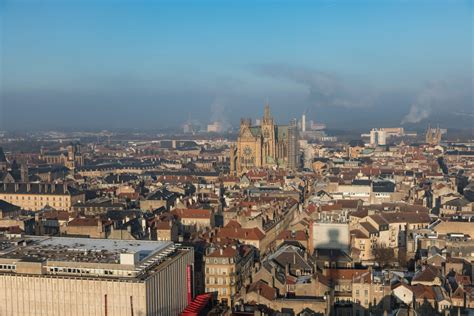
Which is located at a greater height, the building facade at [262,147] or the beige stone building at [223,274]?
the building facade at [262,147]

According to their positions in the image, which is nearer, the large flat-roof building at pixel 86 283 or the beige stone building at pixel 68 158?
the large flat-roof building at pixel 86 283

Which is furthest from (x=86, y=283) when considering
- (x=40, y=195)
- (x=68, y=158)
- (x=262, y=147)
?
(x=68, y=158)

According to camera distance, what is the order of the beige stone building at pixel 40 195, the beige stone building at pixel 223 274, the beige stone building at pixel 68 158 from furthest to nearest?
the beige stone building at pixel 68 158, the beige stone building at pixel 40 195, the beige stone building at pixel 223 274

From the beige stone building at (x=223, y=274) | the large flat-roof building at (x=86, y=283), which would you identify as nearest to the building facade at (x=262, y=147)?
the beige stone building at (x=223, y=274)

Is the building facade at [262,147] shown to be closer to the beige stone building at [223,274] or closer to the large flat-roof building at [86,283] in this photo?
the beige stone building at [223,274]

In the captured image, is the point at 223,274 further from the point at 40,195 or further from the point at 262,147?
the point at 262,147

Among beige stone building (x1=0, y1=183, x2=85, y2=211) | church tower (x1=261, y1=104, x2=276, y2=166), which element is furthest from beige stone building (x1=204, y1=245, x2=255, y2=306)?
church tower (x1=261, y1=104, x2=276, y2=166)
